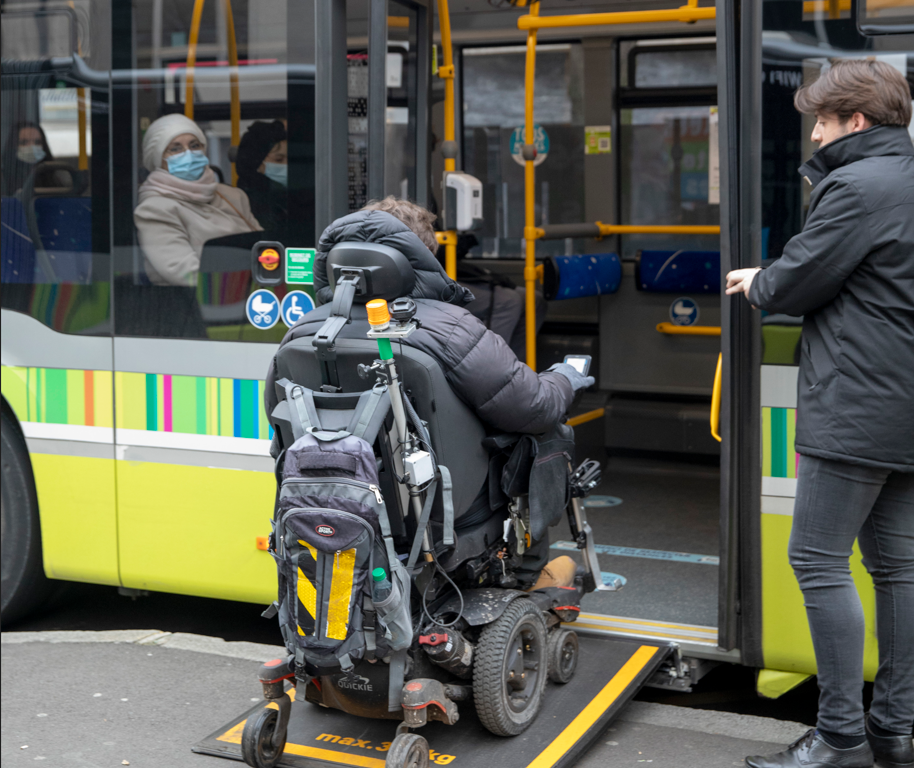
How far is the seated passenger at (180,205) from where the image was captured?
150 inches

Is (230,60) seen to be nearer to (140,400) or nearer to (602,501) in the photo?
(140,400)

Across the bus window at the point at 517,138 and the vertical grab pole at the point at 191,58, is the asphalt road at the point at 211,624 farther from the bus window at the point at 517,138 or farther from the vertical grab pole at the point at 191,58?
the bus window at the point at 517,138

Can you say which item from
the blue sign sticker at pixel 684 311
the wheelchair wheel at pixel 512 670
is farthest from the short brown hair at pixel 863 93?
the blue sign sticker at pixel 684 311

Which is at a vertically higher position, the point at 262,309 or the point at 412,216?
the point at 412,216

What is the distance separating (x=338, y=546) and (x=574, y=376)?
36.4 inches

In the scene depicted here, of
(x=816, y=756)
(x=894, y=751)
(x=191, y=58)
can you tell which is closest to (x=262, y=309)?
(x=191, y=58)

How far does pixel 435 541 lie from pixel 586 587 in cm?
85

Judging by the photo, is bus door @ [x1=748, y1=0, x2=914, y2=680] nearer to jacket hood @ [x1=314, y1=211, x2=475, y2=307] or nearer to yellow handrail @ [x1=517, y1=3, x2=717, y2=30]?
yellow handrail @ [x1=517, y1=3, x2=717, y2=30]

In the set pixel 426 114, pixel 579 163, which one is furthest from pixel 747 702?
pixel 579 163

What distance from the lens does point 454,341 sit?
280 centimetres

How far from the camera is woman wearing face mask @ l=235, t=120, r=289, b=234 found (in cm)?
369

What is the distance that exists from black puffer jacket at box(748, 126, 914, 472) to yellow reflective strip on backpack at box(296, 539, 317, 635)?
125 cm

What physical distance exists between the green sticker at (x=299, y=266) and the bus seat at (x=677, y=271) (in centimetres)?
292

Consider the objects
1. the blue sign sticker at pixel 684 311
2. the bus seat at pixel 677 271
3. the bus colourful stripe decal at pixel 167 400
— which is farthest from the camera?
the blue sign sticker at pixel 684 311
